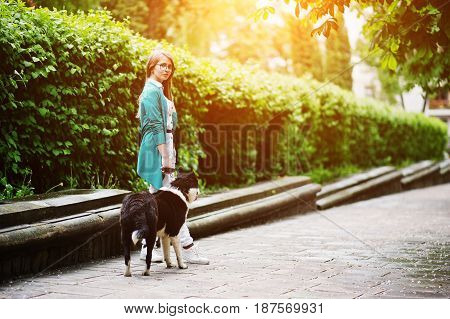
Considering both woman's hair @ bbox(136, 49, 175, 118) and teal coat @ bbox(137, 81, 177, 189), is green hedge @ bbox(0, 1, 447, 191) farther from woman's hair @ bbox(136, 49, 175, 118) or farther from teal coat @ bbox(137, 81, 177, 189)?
teal coat @ bbox(137, 81, 177, 189)

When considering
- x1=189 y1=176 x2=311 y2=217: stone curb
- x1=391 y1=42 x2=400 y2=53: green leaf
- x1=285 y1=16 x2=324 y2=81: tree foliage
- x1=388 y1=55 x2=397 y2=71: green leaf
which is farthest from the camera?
x1=285 y1=16 x2=324 y2=81: tree foliage

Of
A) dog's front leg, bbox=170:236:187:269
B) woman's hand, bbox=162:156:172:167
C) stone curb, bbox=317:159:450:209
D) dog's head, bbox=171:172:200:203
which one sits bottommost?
dog's front leg, bbox=170:236:187:269

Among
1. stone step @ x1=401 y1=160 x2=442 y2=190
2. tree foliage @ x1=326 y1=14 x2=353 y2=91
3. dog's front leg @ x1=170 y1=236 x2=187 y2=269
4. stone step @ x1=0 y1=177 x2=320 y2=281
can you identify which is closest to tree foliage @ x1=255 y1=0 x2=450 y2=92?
dog's front leg @ x1=170 y1=236 x2=187 y2=269

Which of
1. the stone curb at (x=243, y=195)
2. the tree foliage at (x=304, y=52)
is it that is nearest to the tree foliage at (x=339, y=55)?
the tree foliage at (x=304, y=52)

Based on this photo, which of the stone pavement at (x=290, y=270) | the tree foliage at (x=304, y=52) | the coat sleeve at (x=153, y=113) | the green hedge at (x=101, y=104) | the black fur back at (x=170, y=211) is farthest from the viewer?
the tree foliage at (x=304, y=52)

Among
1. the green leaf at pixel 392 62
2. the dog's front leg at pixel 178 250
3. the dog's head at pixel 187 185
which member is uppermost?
the green leaf at pixel 392 62

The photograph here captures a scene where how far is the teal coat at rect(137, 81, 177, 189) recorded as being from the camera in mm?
6309

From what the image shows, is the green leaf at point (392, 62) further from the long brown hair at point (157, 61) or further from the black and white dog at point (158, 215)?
the black and white dog at point (158, 215)

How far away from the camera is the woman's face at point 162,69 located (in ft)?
20.9

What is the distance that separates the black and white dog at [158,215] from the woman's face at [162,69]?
0.90m

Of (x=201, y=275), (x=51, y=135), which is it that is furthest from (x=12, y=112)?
(x=201, y=275)

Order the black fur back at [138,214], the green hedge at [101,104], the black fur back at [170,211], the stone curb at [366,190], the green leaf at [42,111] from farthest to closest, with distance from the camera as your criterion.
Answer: the stone curb at [366,190] < the green leaf at [42,111] < the green hedge at [101,104] < the black fur back at [170,211] < the black fur back at [138,214]

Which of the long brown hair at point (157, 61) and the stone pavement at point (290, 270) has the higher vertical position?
the long brown hair at point (157, 61)

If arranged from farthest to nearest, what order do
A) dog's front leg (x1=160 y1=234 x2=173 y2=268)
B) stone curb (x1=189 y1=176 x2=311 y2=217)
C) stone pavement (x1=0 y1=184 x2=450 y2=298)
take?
stone curb (x1=189 y1=176 x2=311 y2=217), dog's front leg (x1=160 y1=234 x2=173 y2=268), stone pavement (x1=0 y1=184 x2=450 y2=298)
